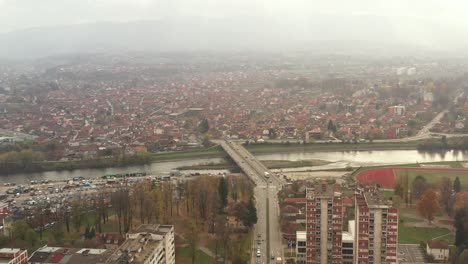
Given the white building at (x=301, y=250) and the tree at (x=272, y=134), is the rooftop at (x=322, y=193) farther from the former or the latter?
the tree at (x=272, y=134)

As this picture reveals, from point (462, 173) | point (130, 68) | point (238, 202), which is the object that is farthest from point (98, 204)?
point (130, 68)

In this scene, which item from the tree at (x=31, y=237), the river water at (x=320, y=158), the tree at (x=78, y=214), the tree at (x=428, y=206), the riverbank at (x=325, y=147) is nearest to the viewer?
the tree at (x=31, y=237)

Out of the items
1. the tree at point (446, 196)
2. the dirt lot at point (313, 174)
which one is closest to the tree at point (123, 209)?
the dirt lot at point (313, 174)

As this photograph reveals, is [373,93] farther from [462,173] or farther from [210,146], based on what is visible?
[462,173]

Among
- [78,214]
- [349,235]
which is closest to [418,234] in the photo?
[349,235]

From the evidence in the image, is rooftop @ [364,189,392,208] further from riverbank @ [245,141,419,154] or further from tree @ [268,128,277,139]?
tree @ [268,128,277,139]

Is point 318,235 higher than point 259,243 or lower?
higher

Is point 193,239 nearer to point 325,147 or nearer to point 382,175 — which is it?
point 382,175
